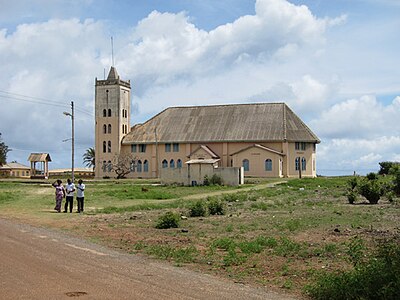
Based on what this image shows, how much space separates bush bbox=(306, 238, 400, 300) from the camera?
8.52m

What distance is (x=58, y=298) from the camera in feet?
29.1

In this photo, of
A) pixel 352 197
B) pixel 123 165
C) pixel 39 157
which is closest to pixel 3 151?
pixel 39 157

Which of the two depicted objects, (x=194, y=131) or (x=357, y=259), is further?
(x=194, y=131)

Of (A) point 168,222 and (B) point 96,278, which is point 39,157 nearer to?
(A) point 168,222

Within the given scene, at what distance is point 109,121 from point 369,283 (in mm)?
75687

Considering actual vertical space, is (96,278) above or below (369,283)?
below

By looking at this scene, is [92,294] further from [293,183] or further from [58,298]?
[293,183]

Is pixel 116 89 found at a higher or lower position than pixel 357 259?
higher

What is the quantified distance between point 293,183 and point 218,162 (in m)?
22.0

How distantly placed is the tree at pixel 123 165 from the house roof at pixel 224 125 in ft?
8.62

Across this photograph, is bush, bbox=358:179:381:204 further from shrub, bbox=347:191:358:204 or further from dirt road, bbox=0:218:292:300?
dirt road, bbox=0:218:292:300

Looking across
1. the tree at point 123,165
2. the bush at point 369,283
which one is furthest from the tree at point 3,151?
the bush at point 369,283

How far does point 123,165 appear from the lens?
261 ft

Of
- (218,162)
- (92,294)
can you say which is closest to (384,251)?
(92,294)
